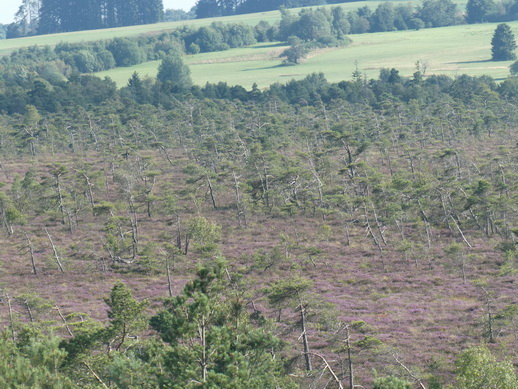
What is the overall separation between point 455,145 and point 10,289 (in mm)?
67512

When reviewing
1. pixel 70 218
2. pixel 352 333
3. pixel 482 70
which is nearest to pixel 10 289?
pixel 70 218

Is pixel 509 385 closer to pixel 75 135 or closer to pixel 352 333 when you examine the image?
pixel 352 333

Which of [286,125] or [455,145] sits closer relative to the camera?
[455,145]

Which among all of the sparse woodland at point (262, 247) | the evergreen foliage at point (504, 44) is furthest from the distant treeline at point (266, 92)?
the evergreen foliage at point (504, 44)

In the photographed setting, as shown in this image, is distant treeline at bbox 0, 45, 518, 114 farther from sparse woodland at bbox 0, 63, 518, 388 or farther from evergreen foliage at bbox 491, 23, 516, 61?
evergreen foliage at bbox 491, 23, 516, 61

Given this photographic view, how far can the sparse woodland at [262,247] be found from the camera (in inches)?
1240

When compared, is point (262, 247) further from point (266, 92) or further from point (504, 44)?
point (504, 44)

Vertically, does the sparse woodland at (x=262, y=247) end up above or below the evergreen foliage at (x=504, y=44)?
below

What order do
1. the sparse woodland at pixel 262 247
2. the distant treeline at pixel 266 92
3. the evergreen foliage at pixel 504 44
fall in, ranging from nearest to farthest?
1. the sparse woodland at pixel 262 247
2. the distant treeline at pixel 266 92
3. the evergreen foliage at pixel 504 44

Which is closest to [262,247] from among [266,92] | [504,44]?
[266,92]

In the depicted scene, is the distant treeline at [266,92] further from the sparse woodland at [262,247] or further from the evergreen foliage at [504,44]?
the evergreen foliage at [504,44]

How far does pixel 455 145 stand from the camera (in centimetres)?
10512

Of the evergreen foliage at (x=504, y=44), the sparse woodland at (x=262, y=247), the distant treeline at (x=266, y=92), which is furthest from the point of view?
the evergreen foliage at (x=504, y=44)

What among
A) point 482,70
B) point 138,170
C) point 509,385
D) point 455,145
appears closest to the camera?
point 509,385
